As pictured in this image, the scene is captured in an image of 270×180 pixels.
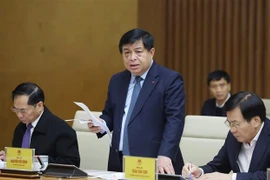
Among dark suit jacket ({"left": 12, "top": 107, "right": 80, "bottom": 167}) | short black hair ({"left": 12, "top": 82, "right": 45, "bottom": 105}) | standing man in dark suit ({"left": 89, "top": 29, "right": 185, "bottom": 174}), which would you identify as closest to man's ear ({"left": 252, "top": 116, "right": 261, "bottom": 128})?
standing man in dark suit ({"left": 89, "top": 29, "right": 185, "bottom": 174})

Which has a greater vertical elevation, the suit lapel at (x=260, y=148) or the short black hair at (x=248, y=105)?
the short black hair at (x=248, y=105)

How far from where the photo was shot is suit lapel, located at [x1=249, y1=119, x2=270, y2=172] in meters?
2.89

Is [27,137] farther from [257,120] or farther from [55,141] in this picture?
[257,120]

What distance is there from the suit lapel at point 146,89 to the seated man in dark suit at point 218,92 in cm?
234

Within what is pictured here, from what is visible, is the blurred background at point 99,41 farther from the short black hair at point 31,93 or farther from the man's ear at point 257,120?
the man's ear at point 257,120

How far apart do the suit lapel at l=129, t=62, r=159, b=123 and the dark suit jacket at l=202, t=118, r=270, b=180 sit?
513 millimetres

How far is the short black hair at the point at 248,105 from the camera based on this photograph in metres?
2.85

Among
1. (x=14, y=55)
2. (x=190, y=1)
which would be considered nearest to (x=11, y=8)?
(x=14, y=55)

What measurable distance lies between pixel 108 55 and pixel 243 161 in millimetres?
3405

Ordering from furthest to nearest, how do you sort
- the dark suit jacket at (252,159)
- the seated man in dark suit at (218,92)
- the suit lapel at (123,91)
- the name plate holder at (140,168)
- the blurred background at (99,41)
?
the blurred background at (99,41), the seated man in dark suit at (218,92), the suit lapel at (123,91), the dark suit jacket at (252,159), the name plate holder at (140,168)

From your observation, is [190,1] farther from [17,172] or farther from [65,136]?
[17,172]

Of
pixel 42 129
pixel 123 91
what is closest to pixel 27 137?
pixel 42 129

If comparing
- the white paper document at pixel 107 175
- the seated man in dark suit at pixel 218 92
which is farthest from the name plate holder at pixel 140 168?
the seated man in dark suit at pixel 218 92

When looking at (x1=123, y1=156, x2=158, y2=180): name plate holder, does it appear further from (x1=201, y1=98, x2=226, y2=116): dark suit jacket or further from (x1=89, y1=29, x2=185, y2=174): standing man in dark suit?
(x1=201, y1=98, x2=226, y2=116): dark suit jacket
